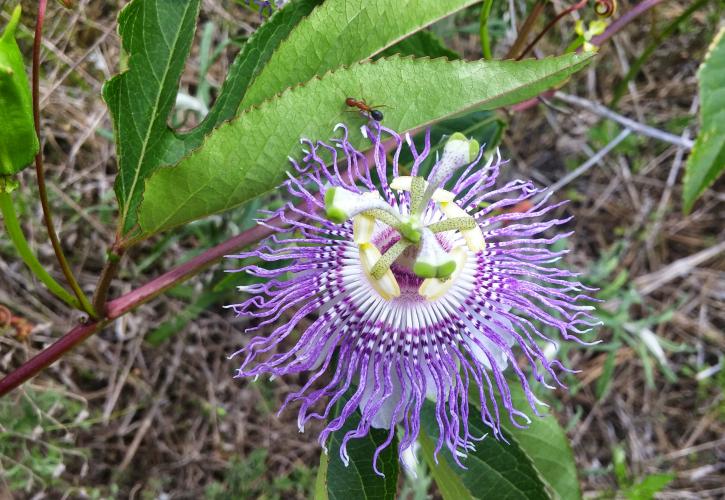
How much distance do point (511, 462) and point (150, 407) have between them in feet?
4.32

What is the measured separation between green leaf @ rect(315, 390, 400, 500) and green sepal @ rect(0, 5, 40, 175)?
1.94 ft

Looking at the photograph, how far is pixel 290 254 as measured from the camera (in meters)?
1.17

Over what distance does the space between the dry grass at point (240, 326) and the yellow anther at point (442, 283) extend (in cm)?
83

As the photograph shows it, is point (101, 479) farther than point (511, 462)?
Yes

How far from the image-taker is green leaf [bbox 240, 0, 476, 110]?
1.06 m

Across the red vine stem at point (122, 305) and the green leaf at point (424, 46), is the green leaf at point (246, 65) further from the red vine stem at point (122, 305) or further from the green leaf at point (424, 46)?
the green leaf at point (424, 46)

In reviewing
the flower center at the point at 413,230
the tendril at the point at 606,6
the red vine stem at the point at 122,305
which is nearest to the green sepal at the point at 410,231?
the flower center at the point at 413,230

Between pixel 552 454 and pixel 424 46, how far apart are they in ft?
2.76

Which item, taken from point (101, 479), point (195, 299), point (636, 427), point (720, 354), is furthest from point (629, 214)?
point (101, 479)

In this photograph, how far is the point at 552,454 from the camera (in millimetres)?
1282

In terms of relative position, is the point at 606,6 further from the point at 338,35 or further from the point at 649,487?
the point at 649,487

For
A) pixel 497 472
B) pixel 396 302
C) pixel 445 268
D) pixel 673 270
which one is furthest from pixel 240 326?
pixel 673 270

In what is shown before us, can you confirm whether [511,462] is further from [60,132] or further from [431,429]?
[60,132]

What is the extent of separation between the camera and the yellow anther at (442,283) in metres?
1.16
